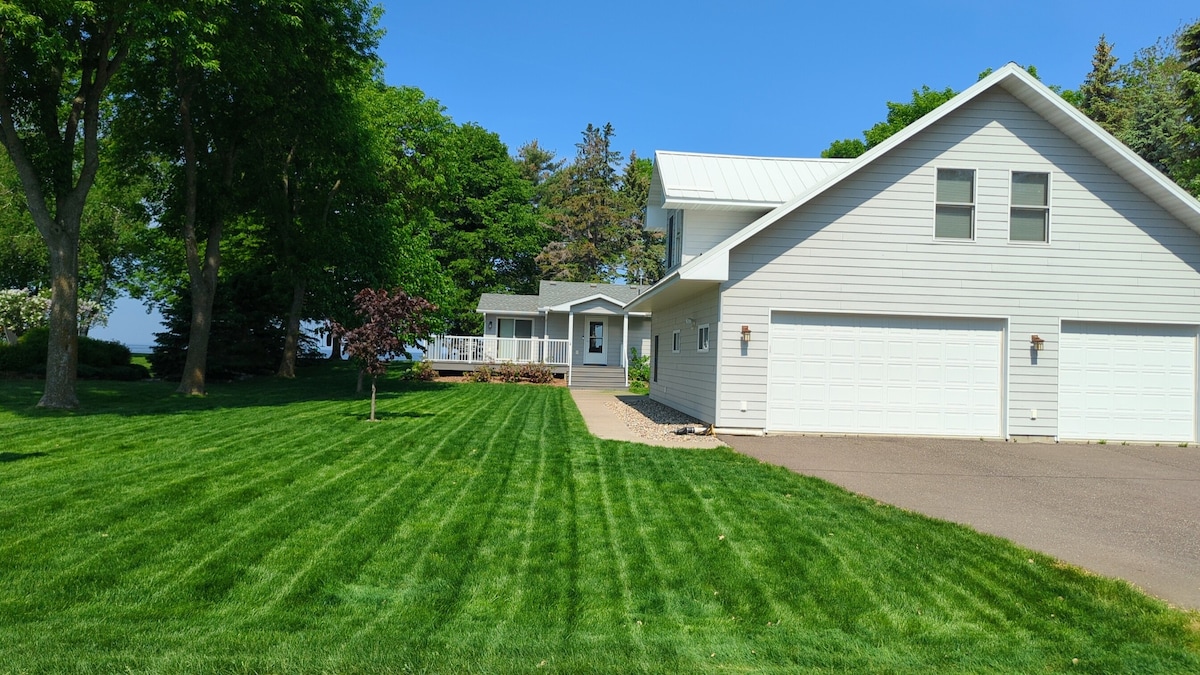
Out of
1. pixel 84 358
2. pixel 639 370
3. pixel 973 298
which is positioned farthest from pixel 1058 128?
pixel 84 358

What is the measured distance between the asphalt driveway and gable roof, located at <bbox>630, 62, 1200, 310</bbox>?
2.96 metres

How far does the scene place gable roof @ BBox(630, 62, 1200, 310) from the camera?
36.2ft

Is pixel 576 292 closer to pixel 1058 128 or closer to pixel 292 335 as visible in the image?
pixel 292 335

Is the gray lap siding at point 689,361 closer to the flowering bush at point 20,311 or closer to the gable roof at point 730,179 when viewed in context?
the gable roof at point 730,179

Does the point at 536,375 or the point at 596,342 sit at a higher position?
the point at 596,342

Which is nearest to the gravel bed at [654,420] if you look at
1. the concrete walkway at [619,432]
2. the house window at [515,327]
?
the concrete walkway at [619,432]

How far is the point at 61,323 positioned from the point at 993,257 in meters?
16.4

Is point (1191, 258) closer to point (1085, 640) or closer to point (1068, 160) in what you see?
point (1068, 160)

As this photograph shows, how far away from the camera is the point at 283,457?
27.3ft

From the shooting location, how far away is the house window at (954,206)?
38.4ft

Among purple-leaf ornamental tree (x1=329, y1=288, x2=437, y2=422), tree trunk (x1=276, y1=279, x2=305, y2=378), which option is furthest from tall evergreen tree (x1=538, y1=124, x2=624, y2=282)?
purple-leaf ornamental tree (x1=329, y1=288, x2=437, y2=422)

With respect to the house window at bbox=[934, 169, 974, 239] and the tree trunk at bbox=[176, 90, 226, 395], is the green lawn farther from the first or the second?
the tree trunk at bbox=[176, 90, 226, 395]

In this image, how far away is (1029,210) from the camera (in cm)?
1172

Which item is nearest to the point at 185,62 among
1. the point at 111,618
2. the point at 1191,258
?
the point at 111,618
